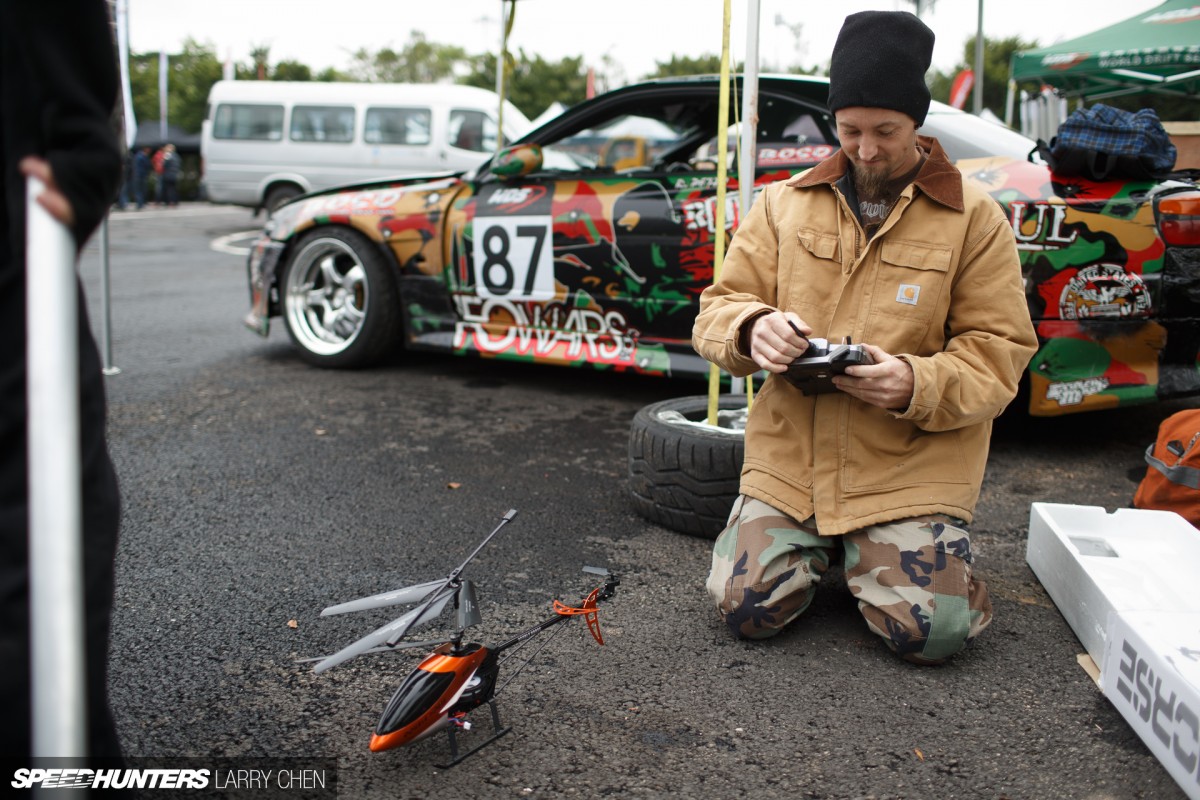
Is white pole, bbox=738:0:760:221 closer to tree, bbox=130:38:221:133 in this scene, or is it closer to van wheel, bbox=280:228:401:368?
van wheel, bbox=280:228:401:368

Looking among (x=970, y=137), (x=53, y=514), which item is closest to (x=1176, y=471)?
(x=970, y=137)

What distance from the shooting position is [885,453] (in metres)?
2.49

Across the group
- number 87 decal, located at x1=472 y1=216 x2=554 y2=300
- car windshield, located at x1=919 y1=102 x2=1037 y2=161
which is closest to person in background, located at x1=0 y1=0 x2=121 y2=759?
car windshield, located at x1=919 y1=102 x2=1037 y2=161

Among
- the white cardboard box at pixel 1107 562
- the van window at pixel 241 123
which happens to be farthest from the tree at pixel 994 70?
the white cardboard box at pixel 1107 562

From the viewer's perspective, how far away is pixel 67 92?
4.09ft

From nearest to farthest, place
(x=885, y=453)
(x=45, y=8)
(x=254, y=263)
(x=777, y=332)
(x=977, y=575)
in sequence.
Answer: (x=45, y=8) → (x=777, y=332) → (x=885, y=453) → (x=977, y=575) → (x=254, y=263)

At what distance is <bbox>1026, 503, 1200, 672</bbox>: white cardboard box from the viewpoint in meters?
2.48

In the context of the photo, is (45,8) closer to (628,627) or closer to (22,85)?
(22,85)

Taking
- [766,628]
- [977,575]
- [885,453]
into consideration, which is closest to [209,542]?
[766,628]

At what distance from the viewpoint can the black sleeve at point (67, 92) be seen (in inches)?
48.2

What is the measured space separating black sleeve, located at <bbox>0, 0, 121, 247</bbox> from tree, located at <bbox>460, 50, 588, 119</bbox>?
133 feet

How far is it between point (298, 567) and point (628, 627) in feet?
3.34

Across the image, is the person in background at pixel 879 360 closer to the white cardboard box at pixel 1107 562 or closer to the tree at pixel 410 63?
the white cardboard box at pixel 1107 562

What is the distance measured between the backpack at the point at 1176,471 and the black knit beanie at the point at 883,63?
1475 millimetres
